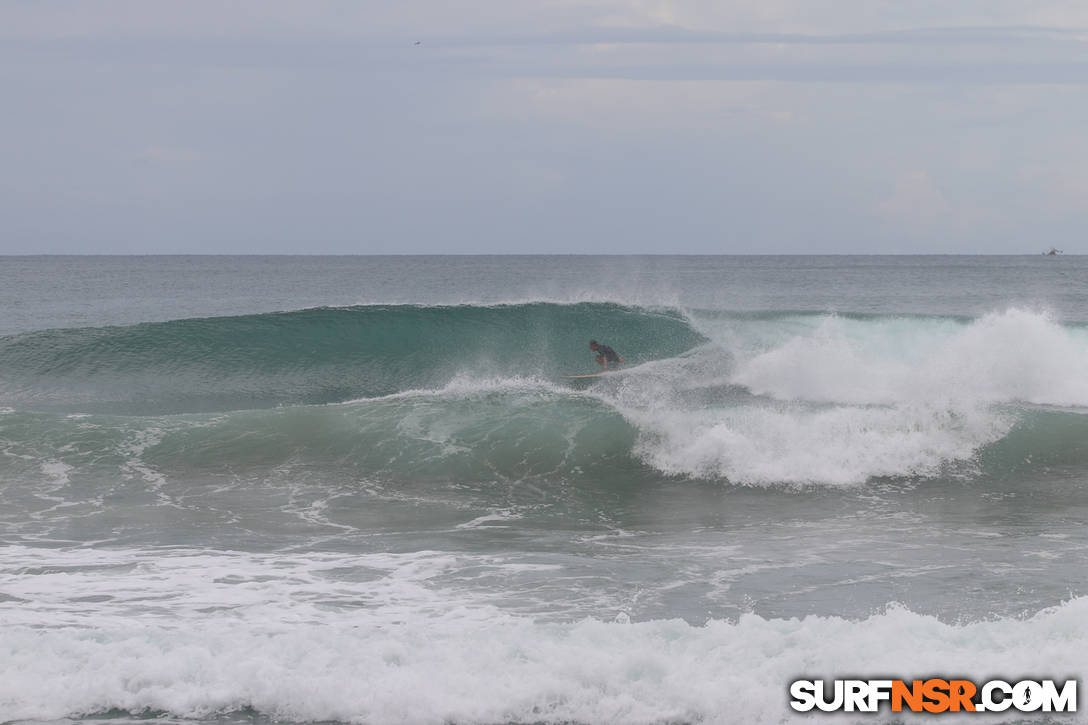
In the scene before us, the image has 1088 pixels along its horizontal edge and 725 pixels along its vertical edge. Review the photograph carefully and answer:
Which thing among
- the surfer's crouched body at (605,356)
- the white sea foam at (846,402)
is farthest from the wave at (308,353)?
the white sea foam at (846,402)

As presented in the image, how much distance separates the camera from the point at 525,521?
1024cm

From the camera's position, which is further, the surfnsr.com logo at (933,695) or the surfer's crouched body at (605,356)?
the surfer's crouched body at (605,356)

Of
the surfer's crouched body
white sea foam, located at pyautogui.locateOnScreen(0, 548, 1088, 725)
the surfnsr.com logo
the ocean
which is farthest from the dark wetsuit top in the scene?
the surfnsr.com logo

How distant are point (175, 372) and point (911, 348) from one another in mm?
15558

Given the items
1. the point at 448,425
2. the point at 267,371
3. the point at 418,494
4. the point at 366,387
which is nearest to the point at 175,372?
the point at 267,371

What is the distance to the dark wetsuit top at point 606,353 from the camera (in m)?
18.4

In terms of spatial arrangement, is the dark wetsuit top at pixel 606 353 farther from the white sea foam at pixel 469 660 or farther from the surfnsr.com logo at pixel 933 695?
the surfnsr.com logo at pixel 933 695

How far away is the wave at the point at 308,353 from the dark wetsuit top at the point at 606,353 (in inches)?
34.4

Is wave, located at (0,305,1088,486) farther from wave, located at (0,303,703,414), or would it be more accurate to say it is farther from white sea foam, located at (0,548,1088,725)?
white sea foam, located at (0,548,1088,725)

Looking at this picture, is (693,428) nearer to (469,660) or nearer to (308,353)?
(469,660)

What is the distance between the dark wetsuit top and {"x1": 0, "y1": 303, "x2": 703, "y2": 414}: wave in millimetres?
874

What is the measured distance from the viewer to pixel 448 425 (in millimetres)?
14039

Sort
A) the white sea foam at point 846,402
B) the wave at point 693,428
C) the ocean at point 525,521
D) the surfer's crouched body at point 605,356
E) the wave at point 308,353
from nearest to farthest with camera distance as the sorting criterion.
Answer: the ocean at point 525,521, the white sea foam at point 846,402, the wave at point 693,428, the surfer's crouched body at point 605,356, the wave at point 308,353

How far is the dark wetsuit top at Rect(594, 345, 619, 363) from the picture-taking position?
60.2 feet
